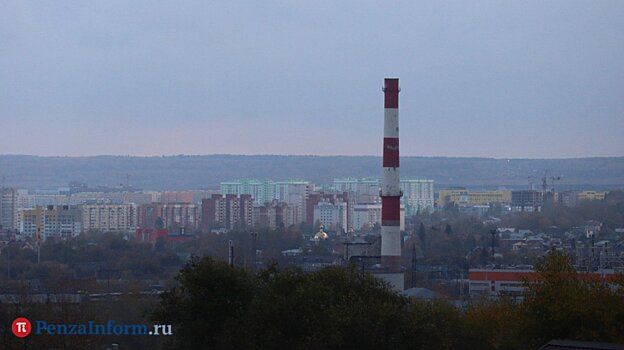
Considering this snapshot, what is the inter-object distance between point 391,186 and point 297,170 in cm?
8475

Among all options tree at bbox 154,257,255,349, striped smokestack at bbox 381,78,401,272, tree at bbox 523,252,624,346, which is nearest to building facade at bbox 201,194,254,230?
striped smokestack at bbox 381,78,401,272

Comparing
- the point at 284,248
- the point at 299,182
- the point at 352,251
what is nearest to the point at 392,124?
the point at 352,251

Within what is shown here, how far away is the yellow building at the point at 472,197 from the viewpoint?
104312mm

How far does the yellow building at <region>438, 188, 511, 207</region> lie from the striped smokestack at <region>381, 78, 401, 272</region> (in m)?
72.4

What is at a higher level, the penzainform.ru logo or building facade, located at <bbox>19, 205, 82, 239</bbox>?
the penzainform.ru logo

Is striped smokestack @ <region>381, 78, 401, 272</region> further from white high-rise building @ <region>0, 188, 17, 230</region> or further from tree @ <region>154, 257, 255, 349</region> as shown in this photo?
white high-rise building @ <region>0, 188, 17, 230</region>

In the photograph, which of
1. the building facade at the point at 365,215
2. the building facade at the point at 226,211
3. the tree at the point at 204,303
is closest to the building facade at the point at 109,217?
the building facade at the point at 226,211

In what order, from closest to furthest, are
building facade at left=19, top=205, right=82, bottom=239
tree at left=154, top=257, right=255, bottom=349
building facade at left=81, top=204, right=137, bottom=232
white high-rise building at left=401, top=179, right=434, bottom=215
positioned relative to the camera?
tree at left=154, top=257, right=255, bottom=349, building facade at left=19, top=205, right=82, bottom=239, building facade at left=81, top=204, right=137, bottom=232, white high-rise building at left=401, top=179, right=434, bottom=215

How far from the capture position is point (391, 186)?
98.8ft

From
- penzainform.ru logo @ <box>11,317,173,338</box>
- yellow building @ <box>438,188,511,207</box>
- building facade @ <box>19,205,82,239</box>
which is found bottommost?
building facade @ <box>19,205,82,239</box>

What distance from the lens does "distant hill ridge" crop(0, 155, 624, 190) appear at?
108 metres

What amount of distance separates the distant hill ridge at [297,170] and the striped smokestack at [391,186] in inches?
3031

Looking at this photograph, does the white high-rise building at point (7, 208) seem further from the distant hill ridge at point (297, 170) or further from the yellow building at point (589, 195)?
the yellow building at point (589, 195)

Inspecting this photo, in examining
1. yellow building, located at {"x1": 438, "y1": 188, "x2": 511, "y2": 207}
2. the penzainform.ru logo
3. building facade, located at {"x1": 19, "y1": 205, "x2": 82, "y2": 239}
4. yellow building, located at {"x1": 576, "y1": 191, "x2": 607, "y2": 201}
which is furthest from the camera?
yellow building, located at {"x1": 438, "y1": 188, "x2": 511, "y2": 207}
